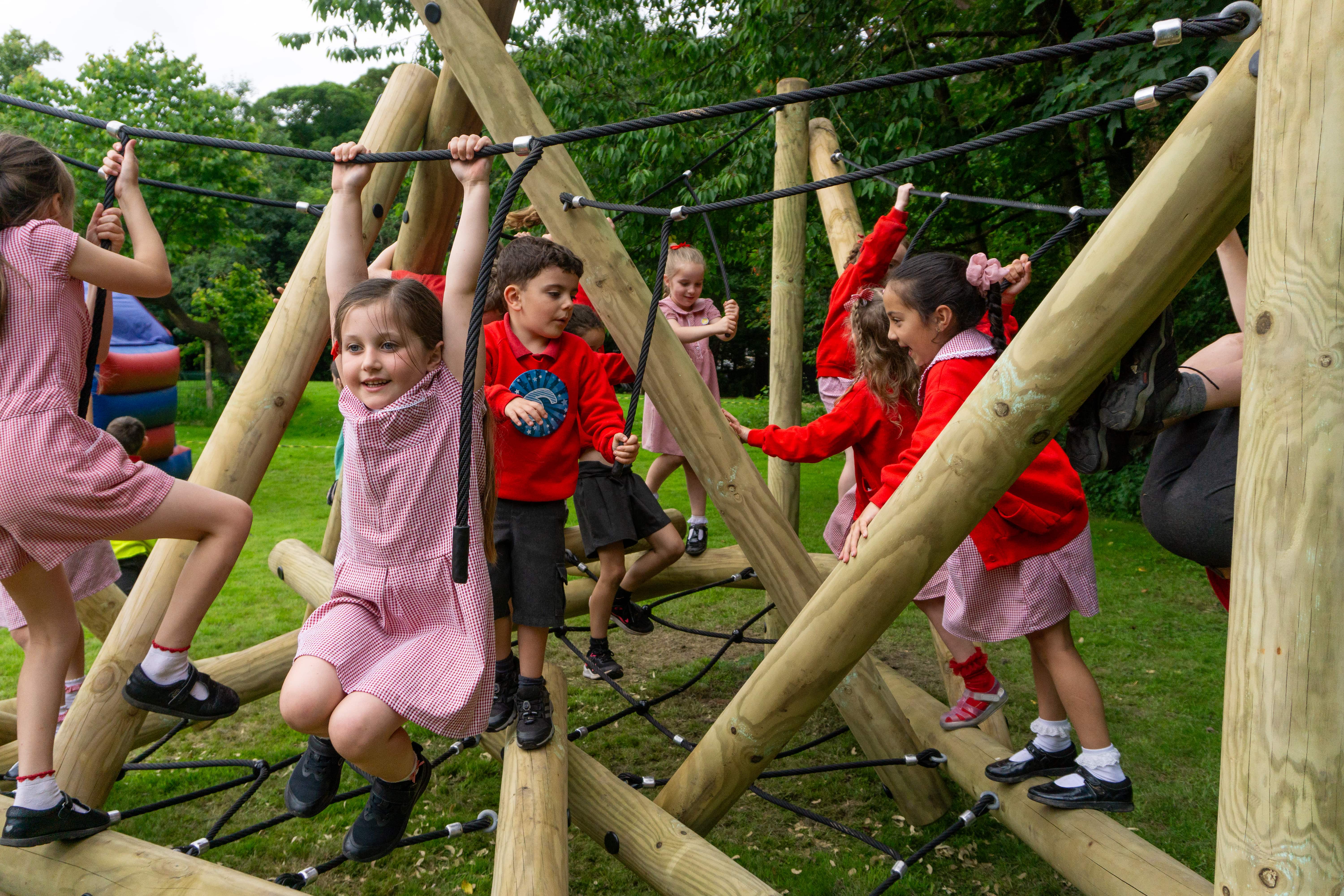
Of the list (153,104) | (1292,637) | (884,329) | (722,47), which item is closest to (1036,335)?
(1292,637)

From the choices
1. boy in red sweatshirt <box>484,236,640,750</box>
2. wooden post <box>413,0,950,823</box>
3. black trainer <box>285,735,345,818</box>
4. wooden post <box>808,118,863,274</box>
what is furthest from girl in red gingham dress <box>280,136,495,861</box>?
wooden post <box>808,118,863,274</box>

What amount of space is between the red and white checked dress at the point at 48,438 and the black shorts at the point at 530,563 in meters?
1.02

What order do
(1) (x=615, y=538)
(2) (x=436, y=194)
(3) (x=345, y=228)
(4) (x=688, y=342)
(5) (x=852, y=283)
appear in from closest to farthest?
1. (3) (x=345, y=228)
2. (2) (x=436, y=194)
3. (1) (x=615, y=538)
4. (5) (x=852, y=283)
5. (4) (x=688, y=342)

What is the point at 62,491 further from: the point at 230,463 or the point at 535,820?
the point at 535,820

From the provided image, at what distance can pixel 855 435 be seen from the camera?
3150 millimetres

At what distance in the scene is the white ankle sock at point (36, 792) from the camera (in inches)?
88.4

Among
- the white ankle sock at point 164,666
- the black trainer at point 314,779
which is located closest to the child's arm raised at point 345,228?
the white ankle sock at point 164,666

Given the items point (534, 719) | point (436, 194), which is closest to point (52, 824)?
point (534, 719)

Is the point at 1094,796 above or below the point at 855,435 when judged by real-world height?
below

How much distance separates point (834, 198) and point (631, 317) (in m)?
1.96

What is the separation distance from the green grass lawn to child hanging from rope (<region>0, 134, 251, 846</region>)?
1129 mm

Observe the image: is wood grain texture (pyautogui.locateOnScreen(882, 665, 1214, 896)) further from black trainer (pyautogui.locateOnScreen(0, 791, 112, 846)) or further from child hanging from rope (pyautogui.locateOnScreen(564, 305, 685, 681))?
black trainer (pyautogui.locateOnScreen(0, 791, 112, 846))

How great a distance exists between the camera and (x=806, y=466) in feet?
40.1

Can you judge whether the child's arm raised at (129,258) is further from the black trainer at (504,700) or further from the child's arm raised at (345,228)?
the black trainer at (504,700)
